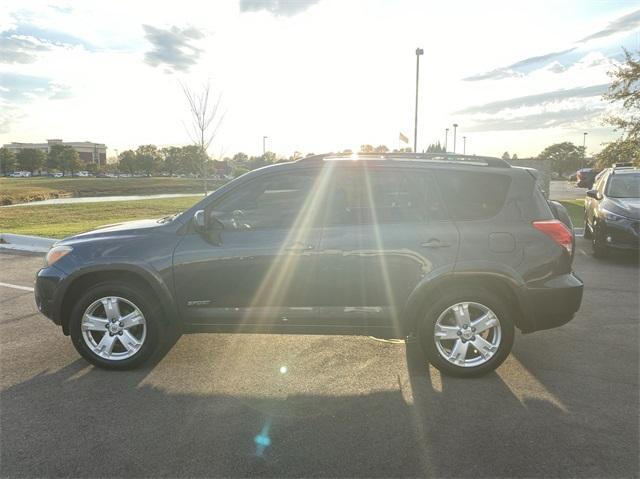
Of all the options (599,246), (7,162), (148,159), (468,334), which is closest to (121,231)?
(468,334)

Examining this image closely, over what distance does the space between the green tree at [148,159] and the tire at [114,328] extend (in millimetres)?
126032

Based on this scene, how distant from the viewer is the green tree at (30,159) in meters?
123

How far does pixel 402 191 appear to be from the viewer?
4.11 m

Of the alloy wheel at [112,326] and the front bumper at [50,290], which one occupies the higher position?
the front bumper at [50,290]

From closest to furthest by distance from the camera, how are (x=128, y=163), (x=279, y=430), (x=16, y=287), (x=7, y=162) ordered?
(x=279, y=430)
(x=16, y=287)
(x=7, y=162)
(x=128, y=163)

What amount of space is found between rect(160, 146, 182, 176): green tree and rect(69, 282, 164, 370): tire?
11673 cm

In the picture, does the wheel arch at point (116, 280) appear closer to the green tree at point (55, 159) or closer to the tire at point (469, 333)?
the tire at point (469, 333)

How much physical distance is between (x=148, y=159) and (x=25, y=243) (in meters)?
118

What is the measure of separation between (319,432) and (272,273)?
132 centimetres

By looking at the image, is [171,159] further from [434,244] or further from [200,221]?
[434,244]

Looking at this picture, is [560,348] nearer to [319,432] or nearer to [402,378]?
[402,378]

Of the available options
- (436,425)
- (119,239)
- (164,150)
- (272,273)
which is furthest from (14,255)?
(164,150)

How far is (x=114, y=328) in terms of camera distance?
410cm

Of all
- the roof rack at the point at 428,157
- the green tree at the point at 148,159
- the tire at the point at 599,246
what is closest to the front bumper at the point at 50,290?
the roof rack at the point at 428,157
